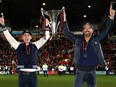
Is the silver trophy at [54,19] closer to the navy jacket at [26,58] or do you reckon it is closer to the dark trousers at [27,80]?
the navy jacket at [26,58]

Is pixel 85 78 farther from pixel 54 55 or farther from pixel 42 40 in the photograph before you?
pixel 54 55

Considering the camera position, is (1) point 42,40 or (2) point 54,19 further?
(2) point 54,19

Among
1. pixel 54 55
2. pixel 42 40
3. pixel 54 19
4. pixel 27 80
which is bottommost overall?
pixel 27 80

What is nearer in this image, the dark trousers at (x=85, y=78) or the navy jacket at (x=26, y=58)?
the dark trousers at (x=85, y=78)

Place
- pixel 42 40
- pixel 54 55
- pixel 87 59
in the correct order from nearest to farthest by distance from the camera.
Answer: pixel 87 59, pixel 42 40, pixel 54 55

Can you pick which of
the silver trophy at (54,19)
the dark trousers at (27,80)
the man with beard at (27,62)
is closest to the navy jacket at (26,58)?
the man with beard at (27,62)

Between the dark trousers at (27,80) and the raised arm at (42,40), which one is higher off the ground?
the raised arm at (42,40)

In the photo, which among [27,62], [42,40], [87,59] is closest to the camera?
[87,59]

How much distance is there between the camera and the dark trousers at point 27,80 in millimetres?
9750

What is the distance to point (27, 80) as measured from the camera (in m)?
9.75

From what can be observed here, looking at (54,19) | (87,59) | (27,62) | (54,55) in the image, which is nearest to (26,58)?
(27,62)

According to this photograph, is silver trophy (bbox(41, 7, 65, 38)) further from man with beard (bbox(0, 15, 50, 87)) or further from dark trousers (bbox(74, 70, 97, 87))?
dark trousers (bbox(74, 70, 97, 87))

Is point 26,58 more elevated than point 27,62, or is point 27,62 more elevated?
point 26,58

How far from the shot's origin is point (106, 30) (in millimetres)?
9820
